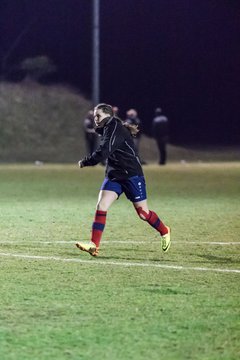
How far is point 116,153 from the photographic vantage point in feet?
39.8

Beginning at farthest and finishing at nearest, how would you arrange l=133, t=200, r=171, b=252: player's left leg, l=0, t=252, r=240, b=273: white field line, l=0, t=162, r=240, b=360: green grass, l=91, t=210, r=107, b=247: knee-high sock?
l=133, t=200, r=171, b=252: player's left leg < l=91, t=210, r=107, b=247: knee-high sock < l=0, t=252, r=240, b=273: white field line < l=0, t=162, r=240, b=360: green grass

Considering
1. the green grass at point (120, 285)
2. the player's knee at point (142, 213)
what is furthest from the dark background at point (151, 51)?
the player's knee at point (142, 213)

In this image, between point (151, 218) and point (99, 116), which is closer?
point (99, 116)

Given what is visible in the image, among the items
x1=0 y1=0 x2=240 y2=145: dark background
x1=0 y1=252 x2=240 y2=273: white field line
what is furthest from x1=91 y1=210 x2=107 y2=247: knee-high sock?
x1=0 y1=0 x2=240 y2=145: dark background

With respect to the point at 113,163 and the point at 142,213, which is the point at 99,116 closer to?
the point at 113,163

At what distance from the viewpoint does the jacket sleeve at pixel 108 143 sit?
12.0m

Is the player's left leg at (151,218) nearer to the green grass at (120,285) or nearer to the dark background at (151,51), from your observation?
the green grass at (120,285)

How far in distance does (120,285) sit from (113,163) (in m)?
2.72

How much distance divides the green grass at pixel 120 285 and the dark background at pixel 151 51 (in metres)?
34.1

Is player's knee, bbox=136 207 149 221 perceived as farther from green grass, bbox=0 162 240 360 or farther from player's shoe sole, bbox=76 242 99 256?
player's shoe sole, bbox=76 242 99 256

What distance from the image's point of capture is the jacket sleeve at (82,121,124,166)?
39.3 feet

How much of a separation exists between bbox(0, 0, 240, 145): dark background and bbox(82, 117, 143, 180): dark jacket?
40873 mm

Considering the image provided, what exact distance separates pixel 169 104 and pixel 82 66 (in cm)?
543

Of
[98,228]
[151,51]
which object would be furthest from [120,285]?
[151,51]
